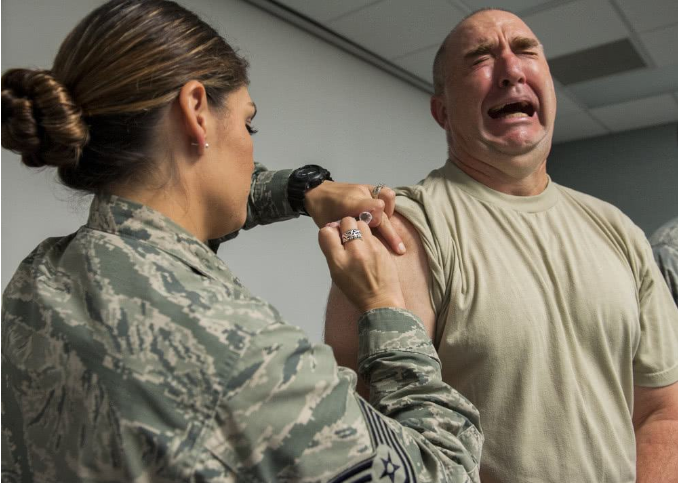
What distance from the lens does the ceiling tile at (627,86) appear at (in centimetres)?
420

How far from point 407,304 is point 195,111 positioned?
55 centimetres

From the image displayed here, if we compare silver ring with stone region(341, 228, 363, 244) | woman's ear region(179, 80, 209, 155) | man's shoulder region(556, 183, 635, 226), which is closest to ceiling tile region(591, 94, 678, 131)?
man's shoulder region(556, 183, 635, 226)

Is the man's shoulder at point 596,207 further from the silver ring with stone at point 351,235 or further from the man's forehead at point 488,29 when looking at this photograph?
the silver ring with stone at point 351,235

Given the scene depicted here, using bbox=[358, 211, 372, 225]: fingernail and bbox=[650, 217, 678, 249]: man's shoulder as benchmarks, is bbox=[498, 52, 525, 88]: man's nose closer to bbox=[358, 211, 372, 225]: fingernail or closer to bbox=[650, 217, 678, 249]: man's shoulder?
bbox=[358, 211, 372, 225]: fingernail

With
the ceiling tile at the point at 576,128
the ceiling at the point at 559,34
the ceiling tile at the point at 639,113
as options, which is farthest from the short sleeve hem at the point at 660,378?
the ceiling tile at the point at 576,128

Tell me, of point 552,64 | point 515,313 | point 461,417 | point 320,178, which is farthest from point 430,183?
point 552,64

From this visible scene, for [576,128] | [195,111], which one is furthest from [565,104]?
[195,111]

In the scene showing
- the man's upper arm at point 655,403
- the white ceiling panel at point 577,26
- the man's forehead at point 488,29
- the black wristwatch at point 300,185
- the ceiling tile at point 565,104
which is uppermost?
the white ceiling panel at point 577,26

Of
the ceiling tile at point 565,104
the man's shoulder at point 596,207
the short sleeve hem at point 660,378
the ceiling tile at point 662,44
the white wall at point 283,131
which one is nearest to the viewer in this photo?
the short sleeve hem at point 660,378

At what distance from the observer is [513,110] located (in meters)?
1.26

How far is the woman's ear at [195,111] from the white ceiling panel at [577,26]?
3025 mm

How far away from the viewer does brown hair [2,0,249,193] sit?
68 centimetres

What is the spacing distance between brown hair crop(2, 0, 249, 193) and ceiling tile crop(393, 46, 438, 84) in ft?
10.4

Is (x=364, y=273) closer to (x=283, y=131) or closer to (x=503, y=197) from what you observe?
(x=503, y=197)
